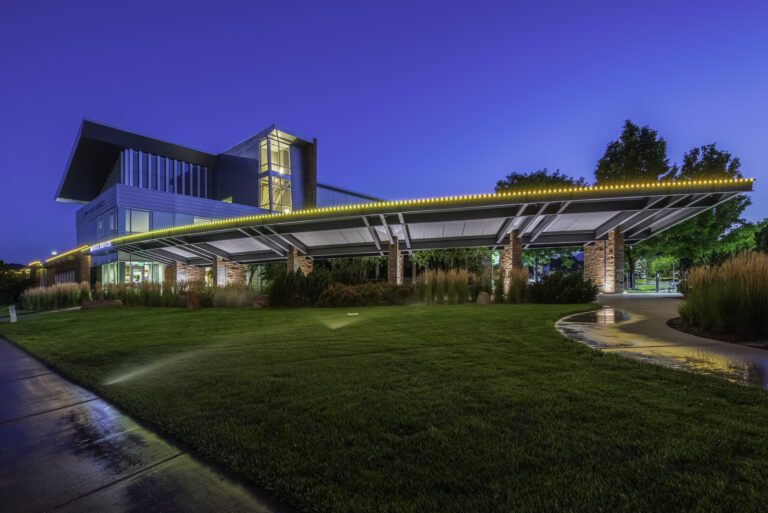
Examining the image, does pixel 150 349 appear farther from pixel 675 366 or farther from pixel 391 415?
pixel 675 366

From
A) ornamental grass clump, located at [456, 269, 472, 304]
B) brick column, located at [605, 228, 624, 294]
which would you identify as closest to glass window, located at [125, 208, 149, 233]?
ornamental grass clump, located at [456, 269, 472, 304]

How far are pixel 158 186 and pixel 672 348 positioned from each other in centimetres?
4106

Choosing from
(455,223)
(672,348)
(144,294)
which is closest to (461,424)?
(672,348)

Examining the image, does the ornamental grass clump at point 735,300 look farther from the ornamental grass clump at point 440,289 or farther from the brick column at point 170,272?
the brick column at point 170,272

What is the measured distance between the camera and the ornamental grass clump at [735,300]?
5.50 metres

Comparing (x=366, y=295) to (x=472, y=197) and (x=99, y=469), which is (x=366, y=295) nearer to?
(x=472, y=197)

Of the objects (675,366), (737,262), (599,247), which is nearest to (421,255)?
(599,247)

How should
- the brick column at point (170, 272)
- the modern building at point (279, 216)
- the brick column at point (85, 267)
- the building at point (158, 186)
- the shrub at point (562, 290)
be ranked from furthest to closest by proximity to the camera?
the brick column at point (170, 272), the brick column at point (85, 267), the building at point (158, 186), the modern building at point (279, 216), the shrub at point (562, 290)

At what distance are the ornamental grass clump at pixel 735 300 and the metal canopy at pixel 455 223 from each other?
10722 mm

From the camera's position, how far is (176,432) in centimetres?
283

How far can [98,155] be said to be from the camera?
34.1 meters

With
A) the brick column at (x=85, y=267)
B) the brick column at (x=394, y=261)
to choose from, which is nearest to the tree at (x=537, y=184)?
the brick column at (x=394, y=261)

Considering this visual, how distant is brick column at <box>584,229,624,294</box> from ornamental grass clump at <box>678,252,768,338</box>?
14.0m

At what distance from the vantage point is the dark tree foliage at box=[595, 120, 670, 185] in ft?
87.6
